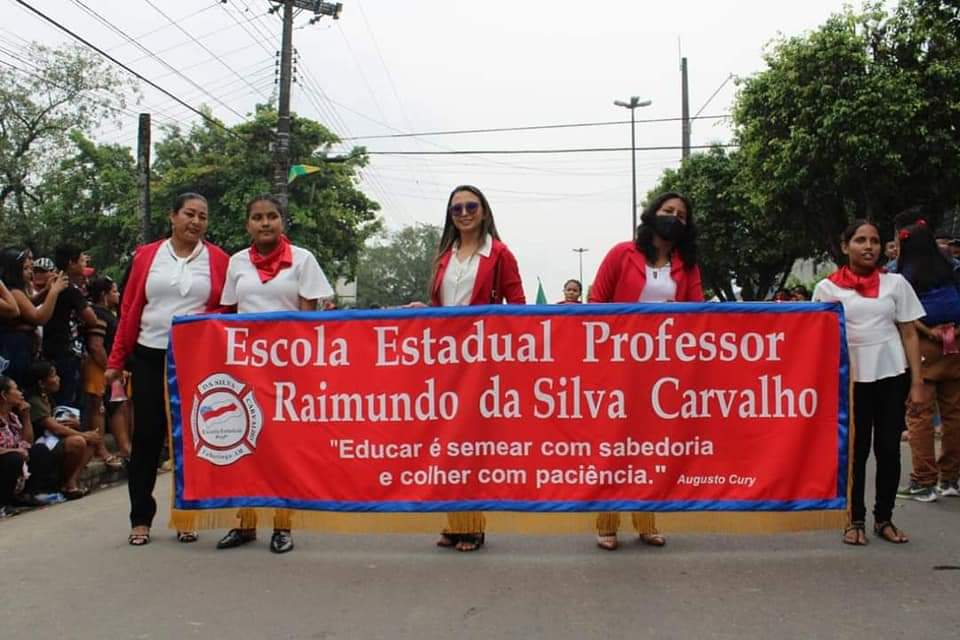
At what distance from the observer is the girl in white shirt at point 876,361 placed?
436cm

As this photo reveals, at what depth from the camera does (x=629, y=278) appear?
4.50 meters

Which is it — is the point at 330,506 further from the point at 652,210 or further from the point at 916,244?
the point at 916,244

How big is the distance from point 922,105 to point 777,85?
2822 mm

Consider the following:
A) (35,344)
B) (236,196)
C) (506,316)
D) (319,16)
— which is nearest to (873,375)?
(506,316)

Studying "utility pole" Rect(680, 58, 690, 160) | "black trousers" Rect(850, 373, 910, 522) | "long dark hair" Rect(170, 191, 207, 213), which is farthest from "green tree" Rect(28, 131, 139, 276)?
"black trousers" Rect(850, 373, 910, 522)

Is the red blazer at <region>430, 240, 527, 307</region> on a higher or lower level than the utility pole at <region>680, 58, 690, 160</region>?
lower

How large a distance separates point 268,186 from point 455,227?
25.9 meters

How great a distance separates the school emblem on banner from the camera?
431cm

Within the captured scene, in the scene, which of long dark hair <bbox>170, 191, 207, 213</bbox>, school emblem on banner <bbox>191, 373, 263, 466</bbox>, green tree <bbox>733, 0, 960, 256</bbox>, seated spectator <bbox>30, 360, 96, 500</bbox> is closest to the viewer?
school emblem on banner <bbox>191, 373, 263, 466</bbox>

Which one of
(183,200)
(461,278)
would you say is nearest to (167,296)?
(183,200)

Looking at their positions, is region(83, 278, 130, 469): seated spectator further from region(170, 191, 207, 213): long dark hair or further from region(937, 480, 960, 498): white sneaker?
region(937, 480, 960, 498): white sneaker

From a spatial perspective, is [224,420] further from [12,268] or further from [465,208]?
[12,268]

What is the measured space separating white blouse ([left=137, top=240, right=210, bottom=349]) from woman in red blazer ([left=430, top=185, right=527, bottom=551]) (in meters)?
1.22

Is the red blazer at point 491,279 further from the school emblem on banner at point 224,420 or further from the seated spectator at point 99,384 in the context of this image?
the seated spectator at point 99,384
